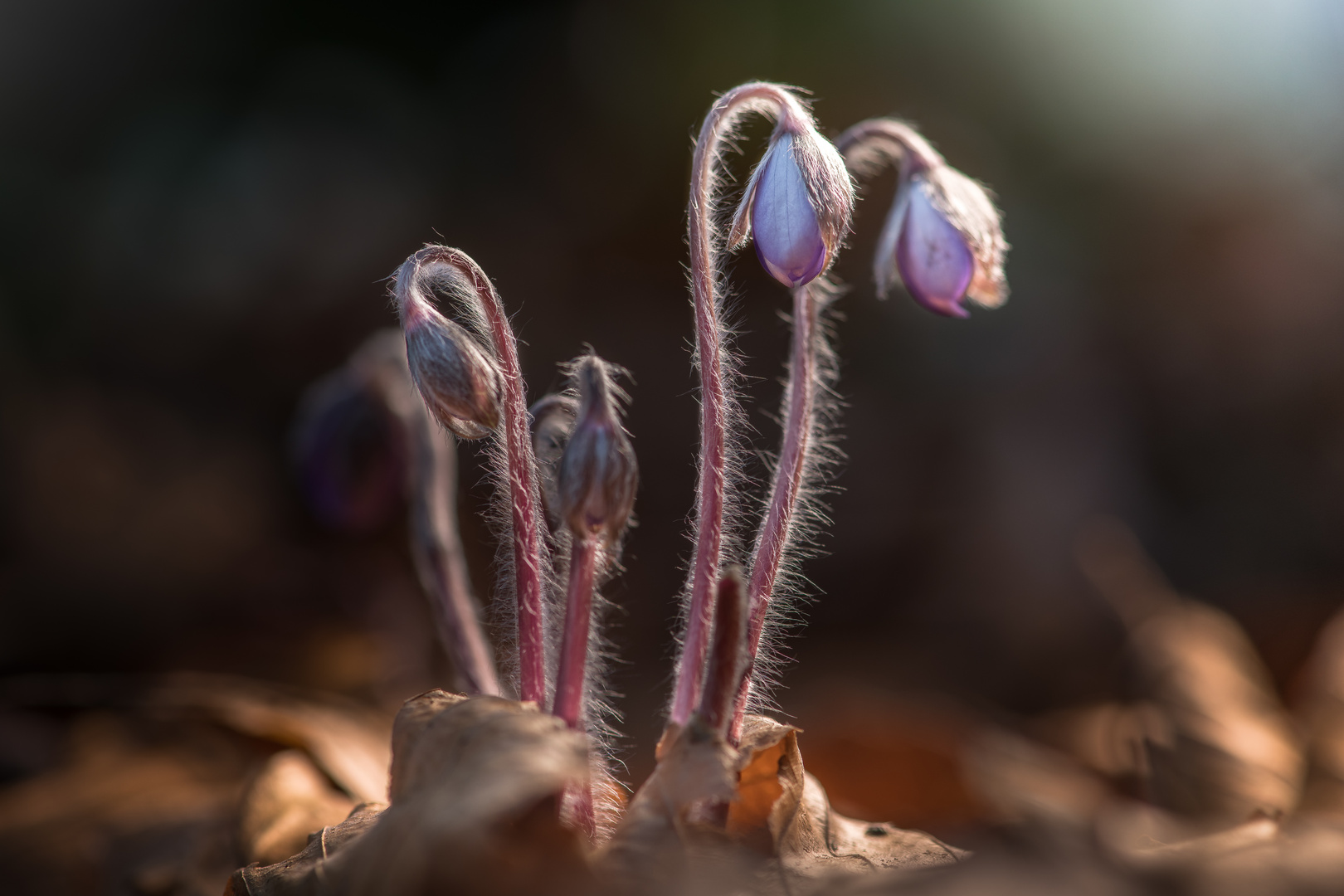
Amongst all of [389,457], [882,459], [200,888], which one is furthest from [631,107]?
[200,888]

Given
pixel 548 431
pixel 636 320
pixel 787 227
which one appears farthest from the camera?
pixel 636 320

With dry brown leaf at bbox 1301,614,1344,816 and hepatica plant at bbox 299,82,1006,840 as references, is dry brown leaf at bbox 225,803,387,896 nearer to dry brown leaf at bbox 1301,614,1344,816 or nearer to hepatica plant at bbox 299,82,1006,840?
hepatica plant at bbox 299,82,1006,840

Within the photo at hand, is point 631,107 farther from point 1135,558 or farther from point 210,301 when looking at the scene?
point 1135,558

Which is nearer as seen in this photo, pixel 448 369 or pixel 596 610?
pixel 448 369


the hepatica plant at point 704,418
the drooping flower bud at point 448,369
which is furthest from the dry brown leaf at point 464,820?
the drooping flower bud at point 448,369

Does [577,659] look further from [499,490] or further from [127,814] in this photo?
[127,814]

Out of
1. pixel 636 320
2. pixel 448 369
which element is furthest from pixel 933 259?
pixel 636 320
